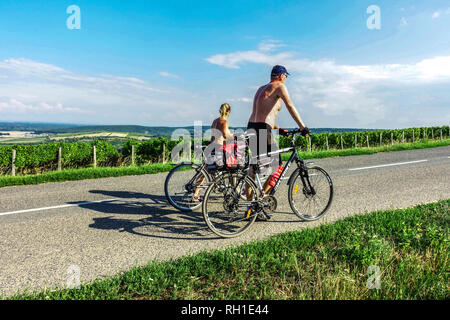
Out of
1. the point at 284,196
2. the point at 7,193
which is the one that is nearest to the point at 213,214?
the point at 284,196

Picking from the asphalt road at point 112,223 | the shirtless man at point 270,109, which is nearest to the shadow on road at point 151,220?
the asphalt road at point 112,223

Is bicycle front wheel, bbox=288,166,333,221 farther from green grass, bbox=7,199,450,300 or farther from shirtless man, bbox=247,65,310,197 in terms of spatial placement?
green grass, bbox=7,199,450,300

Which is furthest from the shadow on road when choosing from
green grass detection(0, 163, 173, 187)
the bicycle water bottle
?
green grass detection(0, 163, 173, 187)

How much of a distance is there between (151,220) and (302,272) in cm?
Result: 293

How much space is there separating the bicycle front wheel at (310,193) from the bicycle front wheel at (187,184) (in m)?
1.56

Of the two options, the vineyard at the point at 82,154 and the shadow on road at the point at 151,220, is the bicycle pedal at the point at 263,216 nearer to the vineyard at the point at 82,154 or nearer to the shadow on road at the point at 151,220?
the shadow on road at the point at 151,220

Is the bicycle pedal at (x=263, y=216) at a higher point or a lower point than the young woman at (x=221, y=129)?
lower

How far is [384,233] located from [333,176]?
4.95m

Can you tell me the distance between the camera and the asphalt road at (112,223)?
12.1ft

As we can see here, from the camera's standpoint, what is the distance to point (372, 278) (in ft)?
9.98

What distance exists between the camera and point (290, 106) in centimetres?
482

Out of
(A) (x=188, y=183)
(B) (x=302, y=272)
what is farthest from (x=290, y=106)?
(B) (x=302, y=272)

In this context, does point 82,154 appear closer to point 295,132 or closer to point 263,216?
point 263,216
